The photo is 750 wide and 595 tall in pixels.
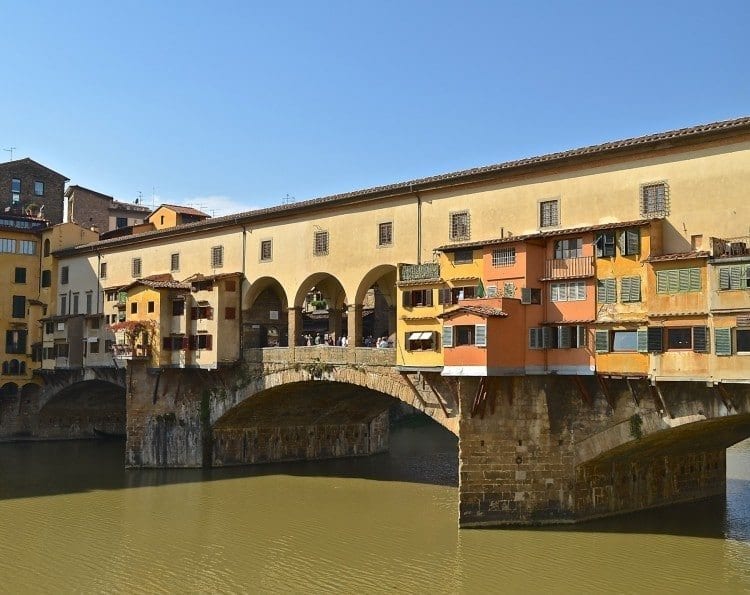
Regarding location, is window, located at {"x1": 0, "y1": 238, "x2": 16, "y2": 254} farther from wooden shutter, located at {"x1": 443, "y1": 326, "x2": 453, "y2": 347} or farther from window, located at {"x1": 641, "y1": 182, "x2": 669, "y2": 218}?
window, located at {"x1": 641, "y1": 182, "x2": 669, "y2": 218}

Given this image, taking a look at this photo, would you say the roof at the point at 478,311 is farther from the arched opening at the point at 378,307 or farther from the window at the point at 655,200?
the arched opening at the point at 378,307

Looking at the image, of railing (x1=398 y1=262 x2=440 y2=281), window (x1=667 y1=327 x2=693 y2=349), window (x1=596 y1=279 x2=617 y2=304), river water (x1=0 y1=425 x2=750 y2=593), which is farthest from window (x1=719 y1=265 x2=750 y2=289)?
railing (x1=398 y1=262 x2=440 y2=281)

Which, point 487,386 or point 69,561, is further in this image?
point 487,386

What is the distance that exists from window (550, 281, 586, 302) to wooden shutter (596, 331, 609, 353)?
136cm

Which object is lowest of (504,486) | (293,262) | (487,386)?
(504,486)

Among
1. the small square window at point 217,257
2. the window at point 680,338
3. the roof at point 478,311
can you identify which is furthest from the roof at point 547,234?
the small square window at point 217,257

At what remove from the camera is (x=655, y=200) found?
28.5 metres

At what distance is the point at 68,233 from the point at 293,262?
85.9 ft

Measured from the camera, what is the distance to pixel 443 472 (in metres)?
45.6

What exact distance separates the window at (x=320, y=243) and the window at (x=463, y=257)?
9.18m

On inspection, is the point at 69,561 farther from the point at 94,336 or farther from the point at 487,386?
the point at 94,336

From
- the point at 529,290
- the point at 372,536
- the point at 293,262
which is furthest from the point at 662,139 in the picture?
the point at 293,262

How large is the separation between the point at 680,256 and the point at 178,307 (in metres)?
27.0

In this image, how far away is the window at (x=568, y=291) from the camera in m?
29.2
